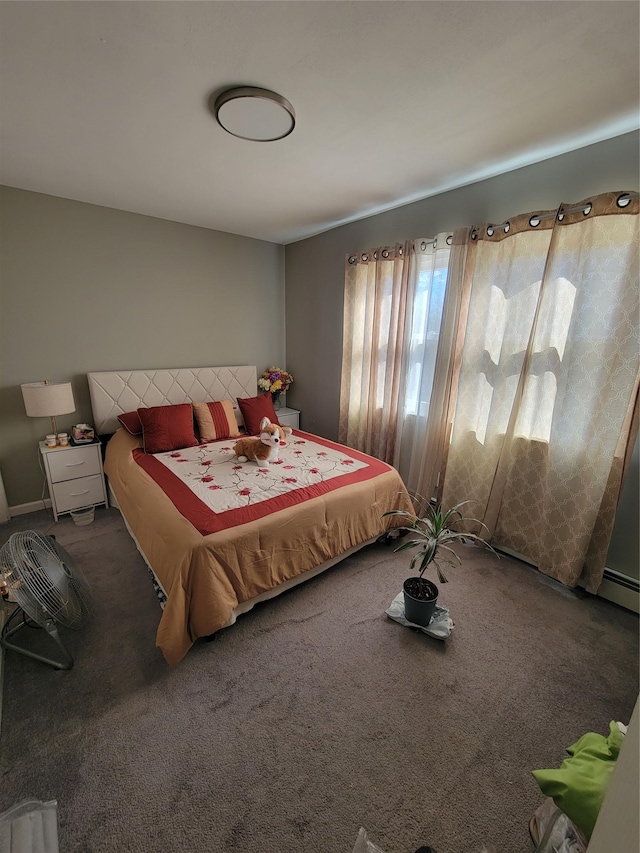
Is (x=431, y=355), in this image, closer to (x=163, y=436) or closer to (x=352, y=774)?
(x=163, y=436)

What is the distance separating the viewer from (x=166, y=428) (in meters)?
2.84

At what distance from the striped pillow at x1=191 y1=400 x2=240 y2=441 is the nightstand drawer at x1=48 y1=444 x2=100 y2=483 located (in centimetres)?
86

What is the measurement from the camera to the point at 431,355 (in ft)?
9.06

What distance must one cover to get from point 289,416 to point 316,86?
3.04 meters

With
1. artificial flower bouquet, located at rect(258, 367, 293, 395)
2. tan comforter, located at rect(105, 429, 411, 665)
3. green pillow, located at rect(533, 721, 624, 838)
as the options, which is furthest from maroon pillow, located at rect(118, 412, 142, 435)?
green pillow, located at rect(533, 721, 624, 838)

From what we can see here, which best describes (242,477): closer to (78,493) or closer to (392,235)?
(78,493)

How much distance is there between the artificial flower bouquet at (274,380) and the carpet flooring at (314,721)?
251cm

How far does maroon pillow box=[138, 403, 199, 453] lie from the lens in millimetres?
2775

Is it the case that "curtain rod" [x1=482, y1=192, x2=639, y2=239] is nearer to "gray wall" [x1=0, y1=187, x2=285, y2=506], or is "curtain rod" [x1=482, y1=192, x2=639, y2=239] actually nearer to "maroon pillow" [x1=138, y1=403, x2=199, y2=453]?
"gray wall" [x1=0, y1=187, x2=285, y2=506]

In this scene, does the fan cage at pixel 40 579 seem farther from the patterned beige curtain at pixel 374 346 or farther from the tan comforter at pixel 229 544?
the patterned beige curtain at pixel 374 346

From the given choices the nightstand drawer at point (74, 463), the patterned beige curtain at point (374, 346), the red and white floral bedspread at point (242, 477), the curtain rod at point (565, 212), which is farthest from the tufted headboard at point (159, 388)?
the curtain rod at point (565, 212)

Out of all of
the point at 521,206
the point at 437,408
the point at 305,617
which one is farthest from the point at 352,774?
the point at 521,206

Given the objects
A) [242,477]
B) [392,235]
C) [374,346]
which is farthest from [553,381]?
[242,477]

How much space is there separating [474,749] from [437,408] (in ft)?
6.69
